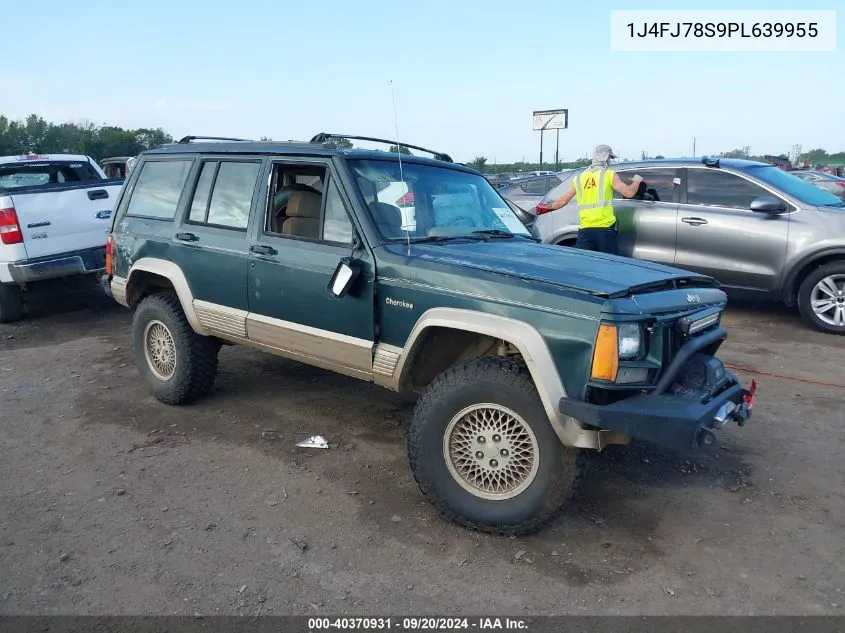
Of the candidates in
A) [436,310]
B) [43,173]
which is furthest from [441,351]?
[43,173]

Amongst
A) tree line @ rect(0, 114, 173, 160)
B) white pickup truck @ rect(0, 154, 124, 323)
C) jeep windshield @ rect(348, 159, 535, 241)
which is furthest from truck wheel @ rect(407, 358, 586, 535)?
tree line @ rect(0, 114, 173, 160)

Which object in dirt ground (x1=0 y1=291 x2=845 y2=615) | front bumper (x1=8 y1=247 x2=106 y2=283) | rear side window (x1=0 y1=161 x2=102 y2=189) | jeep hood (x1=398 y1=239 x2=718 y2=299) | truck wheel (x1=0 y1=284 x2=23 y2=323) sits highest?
rear side window (x1=0 y1=161 x2=102 y2=189)

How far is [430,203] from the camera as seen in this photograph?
4293 mm

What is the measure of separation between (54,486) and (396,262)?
2.36 m

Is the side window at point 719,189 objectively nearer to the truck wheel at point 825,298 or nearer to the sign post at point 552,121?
the truck wheel at point 825,298

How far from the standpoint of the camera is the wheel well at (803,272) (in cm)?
694

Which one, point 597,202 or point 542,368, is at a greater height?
point 597,202

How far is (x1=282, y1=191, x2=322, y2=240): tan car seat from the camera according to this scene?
4.19 m

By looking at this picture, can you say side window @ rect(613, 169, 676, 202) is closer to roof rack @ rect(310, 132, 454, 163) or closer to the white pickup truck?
roof rack @ rect(310, 132, 454, 163)

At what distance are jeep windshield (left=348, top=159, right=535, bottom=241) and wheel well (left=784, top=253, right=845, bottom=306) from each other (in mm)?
3894

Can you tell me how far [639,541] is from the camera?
130 inches

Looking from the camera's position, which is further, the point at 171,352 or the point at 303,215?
the point at 171,352

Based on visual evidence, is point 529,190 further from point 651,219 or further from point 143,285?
point 143,285

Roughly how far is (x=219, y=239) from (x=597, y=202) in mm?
4096
